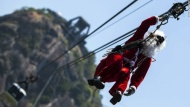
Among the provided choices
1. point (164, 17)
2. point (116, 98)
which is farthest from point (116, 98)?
point (164, 17)

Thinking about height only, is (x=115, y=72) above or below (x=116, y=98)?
above

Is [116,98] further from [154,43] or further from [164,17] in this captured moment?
[164,17]

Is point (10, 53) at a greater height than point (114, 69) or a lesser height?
lesser

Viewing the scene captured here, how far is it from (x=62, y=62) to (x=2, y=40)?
57.6 ft

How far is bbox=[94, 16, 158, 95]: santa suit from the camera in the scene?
8500mm

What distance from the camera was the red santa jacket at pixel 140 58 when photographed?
340 inches

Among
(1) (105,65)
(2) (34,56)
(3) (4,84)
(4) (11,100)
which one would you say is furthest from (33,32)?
(1) (105,65)

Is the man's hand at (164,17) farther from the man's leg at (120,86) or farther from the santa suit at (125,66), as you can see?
the man's leg at (120,86)

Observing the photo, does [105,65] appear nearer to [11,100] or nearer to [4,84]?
[11,100]

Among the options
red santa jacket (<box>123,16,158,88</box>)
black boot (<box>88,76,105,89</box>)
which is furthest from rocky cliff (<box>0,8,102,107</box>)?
black boot (<box>88,76,105,89</box>)

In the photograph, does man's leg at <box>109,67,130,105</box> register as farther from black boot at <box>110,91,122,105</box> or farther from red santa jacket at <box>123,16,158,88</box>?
red santa jacket at <box>123,16,158,88</box>

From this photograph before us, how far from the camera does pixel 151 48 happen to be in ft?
28.9

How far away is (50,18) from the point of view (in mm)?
107188

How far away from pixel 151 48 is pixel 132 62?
577 millimetres
